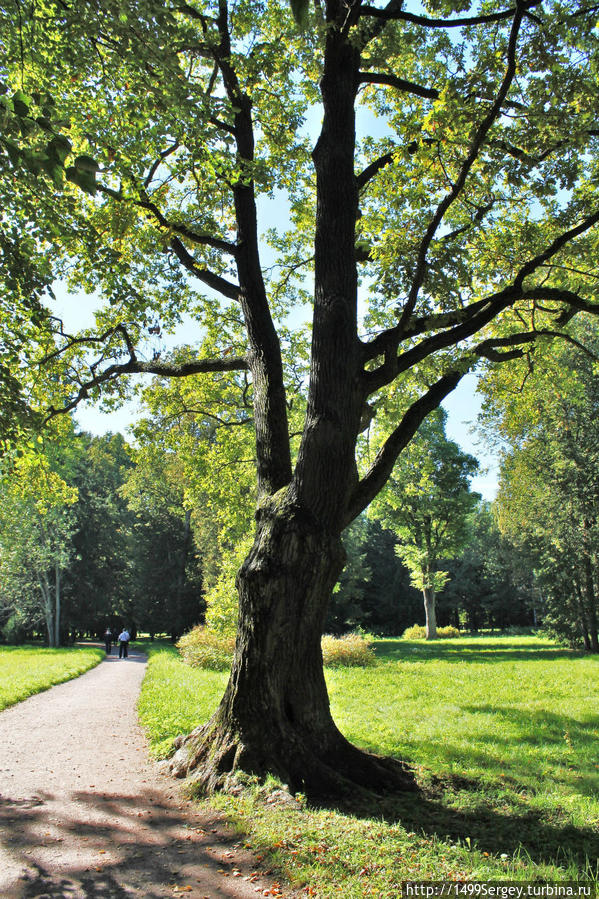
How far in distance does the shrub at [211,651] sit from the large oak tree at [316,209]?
489 inches

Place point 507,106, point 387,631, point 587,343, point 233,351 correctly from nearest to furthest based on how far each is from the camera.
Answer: point 507,106 < point 233,351 < point 587,343 < point 387,631

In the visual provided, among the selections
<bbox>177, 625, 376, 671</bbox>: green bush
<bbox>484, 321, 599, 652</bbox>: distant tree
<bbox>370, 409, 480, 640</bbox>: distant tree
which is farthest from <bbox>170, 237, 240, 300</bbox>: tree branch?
<bbox>370, 409, 480, 640</bbox>: distant tree

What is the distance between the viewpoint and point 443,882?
3.41 m

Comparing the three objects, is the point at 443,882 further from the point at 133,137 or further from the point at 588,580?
the point at 588,580

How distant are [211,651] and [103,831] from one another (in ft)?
48.0

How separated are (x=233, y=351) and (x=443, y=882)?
39.2 ft

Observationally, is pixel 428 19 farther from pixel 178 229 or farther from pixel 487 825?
pixel 487 825

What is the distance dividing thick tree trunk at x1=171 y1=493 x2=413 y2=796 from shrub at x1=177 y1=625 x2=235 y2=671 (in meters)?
13.3

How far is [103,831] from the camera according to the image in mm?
4848

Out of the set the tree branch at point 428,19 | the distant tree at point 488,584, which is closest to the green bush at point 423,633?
the distant tree at point 488,584

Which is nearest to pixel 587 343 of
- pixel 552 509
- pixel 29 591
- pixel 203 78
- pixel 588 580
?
pixel 552 509

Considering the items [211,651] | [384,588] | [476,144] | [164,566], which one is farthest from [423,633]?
[476,144]

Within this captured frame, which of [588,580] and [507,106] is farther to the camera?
[588,580]

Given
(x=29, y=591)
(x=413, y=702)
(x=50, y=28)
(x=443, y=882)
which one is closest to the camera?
(x=443, y=882)
